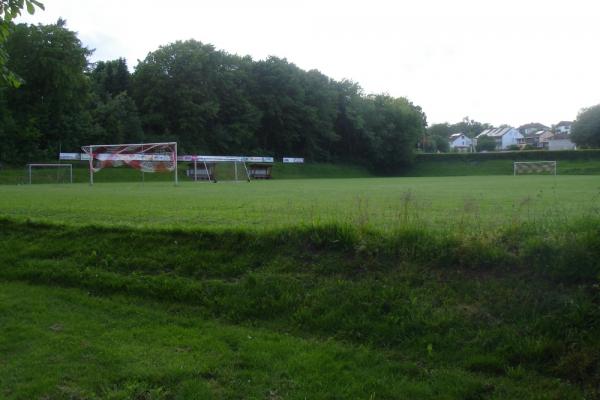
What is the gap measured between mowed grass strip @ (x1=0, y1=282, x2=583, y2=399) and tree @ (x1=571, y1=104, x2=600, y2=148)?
108709 mm

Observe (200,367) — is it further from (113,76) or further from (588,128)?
(588,128)

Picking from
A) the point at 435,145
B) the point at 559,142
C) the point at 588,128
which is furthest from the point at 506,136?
the point at 588,128

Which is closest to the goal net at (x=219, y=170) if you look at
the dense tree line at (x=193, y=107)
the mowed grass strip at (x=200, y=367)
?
the dense tree line at (x=193, y=107)

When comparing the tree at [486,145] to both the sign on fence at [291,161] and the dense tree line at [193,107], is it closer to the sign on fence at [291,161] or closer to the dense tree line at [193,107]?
the dense tree line at [193,107]

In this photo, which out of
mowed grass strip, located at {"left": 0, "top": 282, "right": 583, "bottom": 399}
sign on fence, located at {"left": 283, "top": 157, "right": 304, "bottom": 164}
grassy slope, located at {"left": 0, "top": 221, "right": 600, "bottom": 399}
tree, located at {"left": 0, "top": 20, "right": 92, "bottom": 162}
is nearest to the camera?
mowed grass strip, located at {"left": 0, "top": 282, "right": 583, "bottom": 399}

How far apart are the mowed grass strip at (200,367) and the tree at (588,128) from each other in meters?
109

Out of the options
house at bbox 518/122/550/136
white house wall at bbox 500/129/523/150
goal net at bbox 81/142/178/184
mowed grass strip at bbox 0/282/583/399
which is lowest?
mowed grass strip at bbox 0/282/583/399

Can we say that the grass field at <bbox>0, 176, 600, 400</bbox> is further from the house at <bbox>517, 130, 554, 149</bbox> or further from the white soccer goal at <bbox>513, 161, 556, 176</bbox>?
the house at <bbox>517, 130, 554, 149</bbox>

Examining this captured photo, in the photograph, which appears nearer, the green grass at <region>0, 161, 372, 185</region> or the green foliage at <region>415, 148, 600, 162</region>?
the green grass at <region>0, 161, 372, 185</region>

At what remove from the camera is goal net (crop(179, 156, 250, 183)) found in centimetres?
5322

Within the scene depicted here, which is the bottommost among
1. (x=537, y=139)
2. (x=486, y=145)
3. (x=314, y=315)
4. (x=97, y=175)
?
(x=314, y=315)

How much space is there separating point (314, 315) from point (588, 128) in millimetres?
108457

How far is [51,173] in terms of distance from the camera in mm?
51531

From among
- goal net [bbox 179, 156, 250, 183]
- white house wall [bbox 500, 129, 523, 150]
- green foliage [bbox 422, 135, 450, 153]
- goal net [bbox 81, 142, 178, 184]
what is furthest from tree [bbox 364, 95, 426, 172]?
white house wall [bbox 500, 129, 523, 150]
